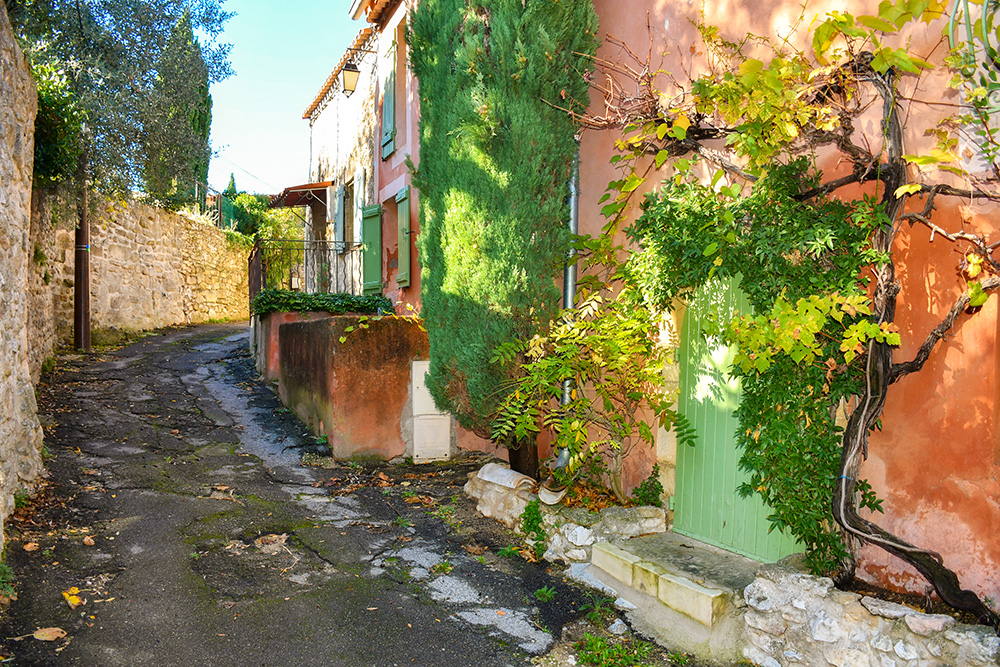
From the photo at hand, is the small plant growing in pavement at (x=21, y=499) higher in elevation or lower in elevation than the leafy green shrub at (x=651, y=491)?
lower

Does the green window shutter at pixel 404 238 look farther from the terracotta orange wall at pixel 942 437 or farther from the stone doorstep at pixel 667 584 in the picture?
the terracotta orange wall at pixel 942 437

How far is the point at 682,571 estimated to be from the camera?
3859 millimetres

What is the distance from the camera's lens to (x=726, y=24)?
424 centimetres

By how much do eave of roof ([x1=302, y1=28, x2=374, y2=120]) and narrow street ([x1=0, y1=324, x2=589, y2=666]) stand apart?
721 centimetres

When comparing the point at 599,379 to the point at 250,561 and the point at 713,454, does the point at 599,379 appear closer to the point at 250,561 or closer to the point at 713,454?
the point at 713,454

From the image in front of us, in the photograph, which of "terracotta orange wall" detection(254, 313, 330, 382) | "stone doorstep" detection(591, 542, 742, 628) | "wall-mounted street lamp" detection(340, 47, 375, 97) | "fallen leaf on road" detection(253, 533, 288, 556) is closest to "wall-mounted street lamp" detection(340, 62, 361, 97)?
"wall-mounted street lamp" detection(340, 47, 375, 97)

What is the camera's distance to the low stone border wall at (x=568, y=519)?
451cm

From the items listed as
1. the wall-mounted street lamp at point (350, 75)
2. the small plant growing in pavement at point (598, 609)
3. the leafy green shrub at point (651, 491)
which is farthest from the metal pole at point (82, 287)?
the small plant growing in pavement at point (598, 609)

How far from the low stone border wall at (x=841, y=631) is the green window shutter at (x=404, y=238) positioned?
649 centimetres

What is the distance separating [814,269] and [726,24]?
1885 millimetres

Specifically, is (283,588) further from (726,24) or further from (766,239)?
(726,24)

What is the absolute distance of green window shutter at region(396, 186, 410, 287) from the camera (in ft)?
29.5

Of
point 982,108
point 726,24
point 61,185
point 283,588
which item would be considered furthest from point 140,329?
point 982,108

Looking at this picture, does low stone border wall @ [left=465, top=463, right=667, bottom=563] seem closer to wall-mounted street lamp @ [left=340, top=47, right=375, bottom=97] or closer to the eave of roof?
the eave of roof
